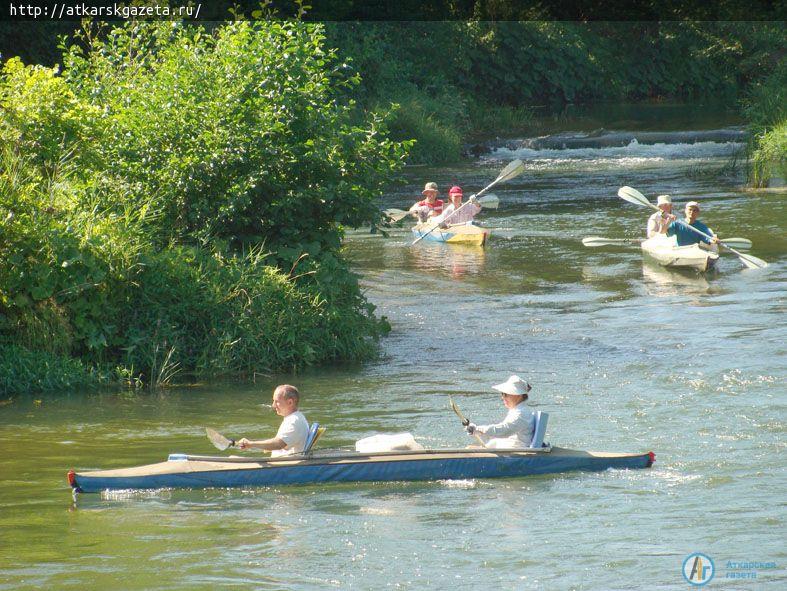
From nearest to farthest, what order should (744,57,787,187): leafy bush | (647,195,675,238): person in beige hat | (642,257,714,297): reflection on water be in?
1. (642,257,714,297): reflection on water
2. (647,195,675,238): person in beige hat
3. (744,57,787,187): leafy bush

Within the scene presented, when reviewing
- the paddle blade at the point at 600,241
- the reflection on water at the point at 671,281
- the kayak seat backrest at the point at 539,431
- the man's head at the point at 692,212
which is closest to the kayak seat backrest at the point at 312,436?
the kayak seat backrest at the point at 539,431

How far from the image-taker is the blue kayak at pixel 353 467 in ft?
31.7

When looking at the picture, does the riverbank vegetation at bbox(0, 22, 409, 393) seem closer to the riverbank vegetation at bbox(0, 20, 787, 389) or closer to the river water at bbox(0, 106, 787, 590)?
the riverbank vegetation at bbox(0, 20, 787, 389)

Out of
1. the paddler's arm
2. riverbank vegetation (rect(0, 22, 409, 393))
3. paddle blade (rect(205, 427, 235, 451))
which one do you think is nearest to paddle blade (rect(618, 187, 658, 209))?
riverbank vegetation (rect(0, 22, 409, 393))

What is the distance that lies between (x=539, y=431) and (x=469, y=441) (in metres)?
1.20

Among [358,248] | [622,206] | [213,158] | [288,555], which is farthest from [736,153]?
[288,555]

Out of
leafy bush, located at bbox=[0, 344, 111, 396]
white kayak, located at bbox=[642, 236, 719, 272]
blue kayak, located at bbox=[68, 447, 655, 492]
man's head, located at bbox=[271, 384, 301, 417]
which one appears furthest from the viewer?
white kayak, located at bbox=[642, 236, 719, 272]

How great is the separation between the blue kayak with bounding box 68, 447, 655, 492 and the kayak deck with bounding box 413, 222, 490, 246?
40.5 feet

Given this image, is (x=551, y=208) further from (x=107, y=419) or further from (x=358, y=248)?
(x=107, y=419)

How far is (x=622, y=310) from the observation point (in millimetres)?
16453

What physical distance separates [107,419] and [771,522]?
6.49m

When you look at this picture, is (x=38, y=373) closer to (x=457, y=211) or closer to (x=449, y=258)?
(x=449, y=258)

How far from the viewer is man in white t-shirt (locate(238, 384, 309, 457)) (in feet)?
31.5

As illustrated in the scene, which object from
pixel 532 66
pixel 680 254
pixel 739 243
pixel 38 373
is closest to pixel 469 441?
pixel 38 373
